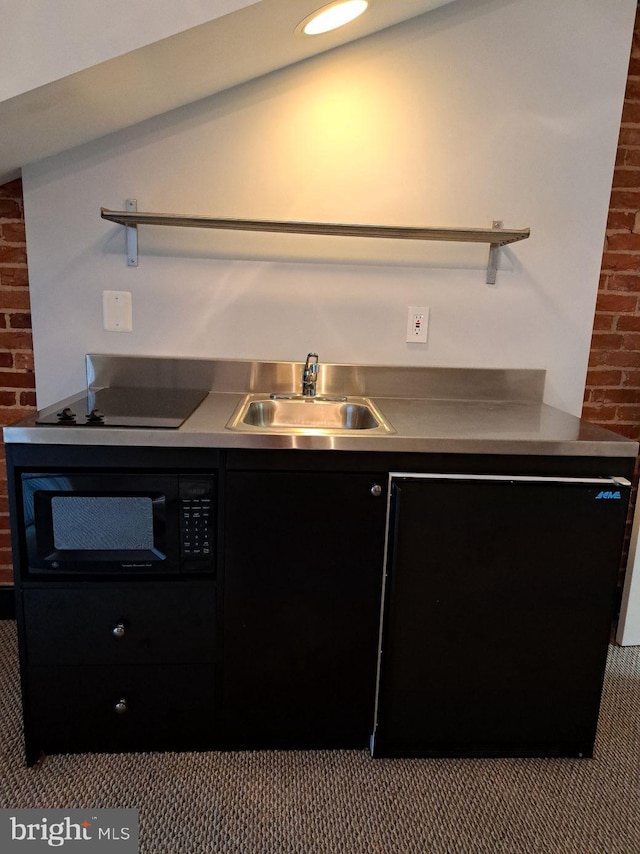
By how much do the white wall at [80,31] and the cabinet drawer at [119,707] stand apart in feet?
4.63

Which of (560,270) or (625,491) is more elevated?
(560,270)

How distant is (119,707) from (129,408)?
80 centimetres

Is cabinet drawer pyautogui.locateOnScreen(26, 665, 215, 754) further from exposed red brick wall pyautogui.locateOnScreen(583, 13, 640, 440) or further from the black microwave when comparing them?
exposed red brick wall pyautogui.locateOnScreen(583, 13, 640, 440)

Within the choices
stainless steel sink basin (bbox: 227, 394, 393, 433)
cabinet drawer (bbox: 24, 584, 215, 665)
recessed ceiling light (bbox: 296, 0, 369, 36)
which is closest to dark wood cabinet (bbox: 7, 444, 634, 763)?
cabinet drawer (bbox: 24, 584, 215, 665)

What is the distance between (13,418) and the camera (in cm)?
193

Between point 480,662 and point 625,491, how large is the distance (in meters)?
0.59

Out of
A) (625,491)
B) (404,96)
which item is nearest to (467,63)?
(404,96)

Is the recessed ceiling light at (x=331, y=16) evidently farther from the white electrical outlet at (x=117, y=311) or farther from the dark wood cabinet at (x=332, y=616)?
the dark wood cabinet at (x=332, y=616)

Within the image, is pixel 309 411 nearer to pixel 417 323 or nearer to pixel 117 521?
pixel 417 323

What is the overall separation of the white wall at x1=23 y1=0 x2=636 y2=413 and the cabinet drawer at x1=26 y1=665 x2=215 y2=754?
3.15 feet

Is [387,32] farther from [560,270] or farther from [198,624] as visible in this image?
[198,624]

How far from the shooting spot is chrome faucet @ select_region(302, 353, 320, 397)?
1790 mm

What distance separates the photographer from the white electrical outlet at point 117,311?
71.7 inches

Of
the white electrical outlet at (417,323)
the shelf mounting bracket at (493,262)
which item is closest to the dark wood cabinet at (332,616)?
the white electrical outlet at (417,323)
